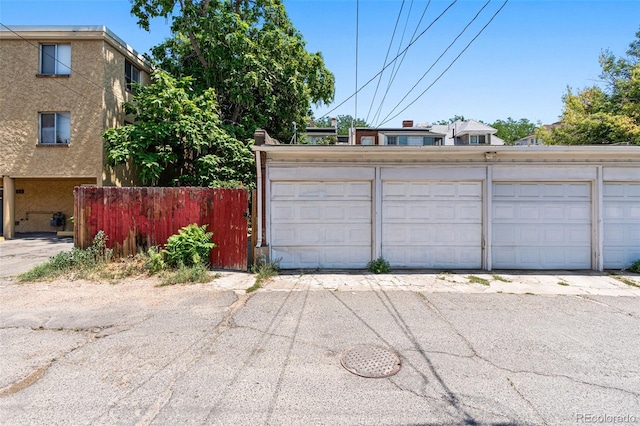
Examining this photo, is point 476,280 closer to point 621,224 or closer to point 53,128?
point 621,224

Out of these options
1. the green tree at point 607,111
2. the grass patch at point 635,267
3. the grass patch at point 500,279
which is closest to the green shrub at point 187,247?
the grass patch at point 500,279

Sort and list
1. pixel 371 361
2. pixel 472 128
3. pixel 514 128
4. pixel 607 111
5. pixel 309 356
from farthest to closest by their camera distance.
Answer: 1. pixel 514 128
2. pixel 472 128
3. pixel 607 111
4. pixel 309 356
5. pixel 371 361

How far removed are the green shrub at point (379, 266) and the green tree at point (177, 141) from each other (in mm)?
6591

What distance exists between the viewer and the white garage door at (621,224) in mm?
7113

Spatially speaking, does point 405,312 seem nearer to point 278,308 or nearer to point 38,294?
point 278,308

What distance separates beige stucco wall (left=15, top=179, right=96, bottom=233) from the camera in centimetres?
1318

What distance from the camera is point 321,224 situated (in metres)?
7.15

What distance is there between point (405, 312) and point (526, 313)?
6.19ft

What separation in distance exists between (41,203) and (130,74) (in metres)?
7.00

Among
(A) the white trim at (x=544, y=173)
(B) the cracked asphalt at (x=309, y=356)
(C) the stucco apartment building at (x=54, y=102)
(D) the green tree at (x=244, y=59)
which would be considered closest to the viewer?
(B) the cracked asphalt at (x=309, y=356)

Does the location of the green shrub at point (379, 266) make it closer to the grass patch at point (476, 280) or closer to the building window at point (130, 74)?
the grass patch at point (476, 280)

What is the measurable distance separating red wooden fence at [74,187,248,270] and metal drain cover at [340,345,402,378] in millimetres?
4243

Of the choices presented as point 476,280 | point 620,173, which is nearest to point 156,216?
point 476,280

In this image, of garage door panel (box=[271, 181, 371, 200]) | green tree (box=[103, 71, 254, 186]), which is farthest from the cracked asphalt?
green tree (box=[103, 71, 254, 186])
